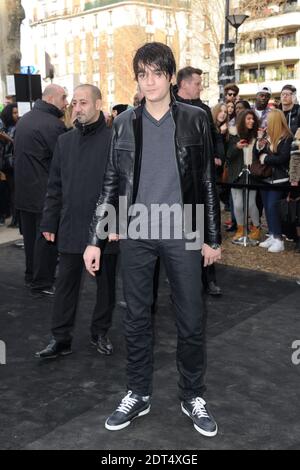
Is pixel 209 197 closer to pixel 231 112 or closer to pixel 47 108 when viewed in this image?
pixel 47 108

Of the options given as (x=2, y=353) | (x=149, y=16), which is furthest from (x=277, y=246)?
(x=149, y=16)

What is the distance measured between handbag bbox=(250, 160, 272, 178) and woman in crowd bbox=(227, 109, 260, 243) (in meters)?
0.16

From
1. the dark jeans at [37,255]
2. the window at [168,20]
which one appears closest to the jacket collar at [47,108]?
the dark jeans at [37,255]

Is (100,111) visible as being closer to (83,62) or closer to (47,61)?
(47,61)

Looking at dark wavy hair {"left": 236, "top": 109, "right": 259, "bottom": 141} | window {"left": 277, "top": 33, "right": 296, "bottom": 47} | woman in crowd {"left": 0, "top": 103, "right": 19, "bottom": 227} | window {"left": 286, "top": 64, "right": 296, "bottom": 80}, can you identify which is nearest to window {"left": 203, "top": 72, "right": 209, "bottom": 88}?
window {"left": 277, "top": 33, "right": 296, "bottom": 47}

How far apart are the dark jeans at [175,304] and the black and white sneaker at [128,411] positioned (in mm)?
105

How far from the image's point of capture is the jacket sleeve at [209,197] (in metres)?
3.19

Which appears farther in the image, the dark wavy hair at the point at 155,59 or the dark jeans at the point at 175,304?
the dark jeans at the point at 175,304

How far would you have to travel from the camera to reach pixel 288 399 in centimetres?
366

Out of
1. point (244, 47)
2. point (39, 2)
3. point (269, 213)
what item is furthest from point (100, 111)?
point (39, 2)

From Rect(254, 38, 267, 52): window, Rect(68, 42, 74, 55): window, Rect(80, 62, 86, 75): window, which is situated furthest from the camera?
Rect(68, 42, 74, 55): window

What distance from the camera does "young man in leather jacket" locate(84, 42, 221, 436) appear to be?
3.06 m

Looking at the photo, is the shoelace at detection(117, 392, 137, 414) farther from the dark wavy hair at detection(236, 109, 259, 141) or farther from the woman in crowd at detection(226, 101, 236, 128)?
the woman in crowd at detection(226, 101, 236, 128)

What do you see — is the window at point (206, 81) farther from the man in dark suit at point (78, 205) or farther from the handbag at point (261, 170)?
the man in dark suit at point (78, 205)
